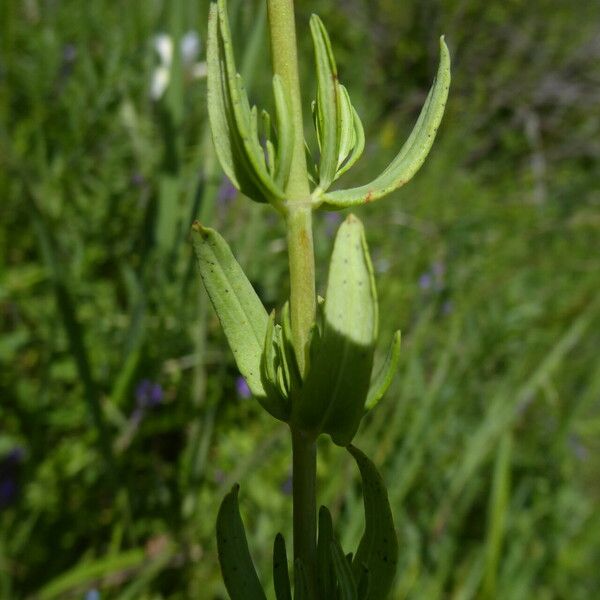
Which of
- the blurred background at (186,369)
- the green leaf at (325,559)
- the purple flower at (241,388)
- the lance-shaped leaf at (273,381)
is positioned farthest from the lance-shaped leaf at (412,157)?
the purple flower at (241,388)

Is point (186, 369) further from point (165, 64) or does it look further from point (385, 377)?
point (385, 377)

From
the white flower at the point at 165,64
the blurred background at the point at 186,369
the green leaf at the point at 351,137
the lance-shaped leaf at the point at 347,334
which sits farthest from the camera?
the white flower at the point at 165,64

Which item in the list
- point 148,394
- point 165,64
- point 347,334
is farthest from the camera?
point 165,64

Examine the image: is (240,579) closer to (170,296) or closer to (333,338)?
(333,338)

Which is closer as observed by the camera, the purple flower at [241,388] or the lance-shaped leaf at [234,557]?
the lance-shaped leaf at [234,557]

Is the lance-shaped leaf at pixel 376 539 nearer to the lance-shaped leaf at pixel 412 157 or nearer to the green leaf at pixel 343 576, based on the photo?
the green leaf at pixel 343 576

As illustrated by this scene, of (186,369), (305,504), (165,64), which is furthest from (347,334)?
(165,64)

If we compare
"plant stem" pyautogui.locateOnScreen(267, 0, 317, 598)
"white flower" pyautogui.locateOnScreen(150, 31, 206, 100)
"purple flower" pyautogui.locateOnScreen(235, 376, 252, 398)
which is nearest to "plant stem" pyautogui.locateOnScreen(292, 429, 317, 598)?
"plant stem" pyautogui.locateOnScreen(267, 0, 317, 598)
